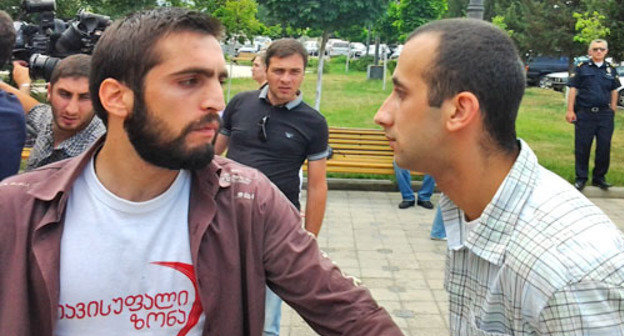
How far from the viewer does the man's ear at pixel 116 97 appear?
179 cm

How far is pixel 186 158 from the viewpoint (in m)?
1.75

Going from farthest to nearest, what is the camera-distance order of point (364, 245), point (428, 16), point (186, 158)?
point (428, 16) → point (364, 245) → point (186, 158)

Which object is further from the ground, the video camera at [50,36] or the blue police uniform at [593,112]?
the video camera at [50,36]

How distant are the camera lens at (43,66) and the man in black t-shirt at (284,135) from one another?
1.09 m

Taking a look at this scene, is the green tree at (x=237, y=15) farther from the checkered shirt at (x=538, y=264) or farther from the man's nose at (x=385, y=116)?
the checkered shirt at (x=538, y=264)

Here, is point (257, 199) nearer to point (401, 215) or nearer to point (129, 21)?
point (129, 21)

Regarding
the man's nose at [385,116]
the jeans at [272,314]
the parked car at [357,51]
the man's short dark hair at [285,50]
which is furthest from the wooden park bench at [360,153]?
the parked car at [357,51]

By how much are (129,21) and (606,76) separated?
27.7ft

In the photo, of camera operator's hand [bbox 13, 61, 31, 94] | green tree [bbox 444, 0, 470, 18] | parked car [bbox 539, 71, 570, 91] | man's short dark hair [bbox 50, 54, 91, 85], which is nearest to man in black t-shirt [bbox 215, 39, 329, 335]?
man's short dark hair [bbox 50, 54, 91, 85]

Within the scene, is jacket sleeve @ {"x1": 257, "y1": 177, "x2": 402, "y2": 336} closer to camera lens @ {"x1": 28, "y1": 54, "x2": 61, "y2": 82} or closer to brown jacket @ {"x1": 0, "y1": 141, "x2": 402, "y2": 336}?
brown jacket @ {"x1": 0, "y1": 141, "x2": 402, "y2": 336}

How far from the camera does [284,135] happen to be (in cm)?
415

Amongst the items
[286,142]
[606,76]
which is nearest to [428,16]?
[606,76]

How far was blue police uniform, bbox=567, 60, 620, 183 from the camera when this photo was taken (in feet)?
29.1

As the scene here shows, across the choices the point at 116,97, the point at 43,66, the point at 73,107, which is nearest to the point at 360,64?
the point at 43,66
